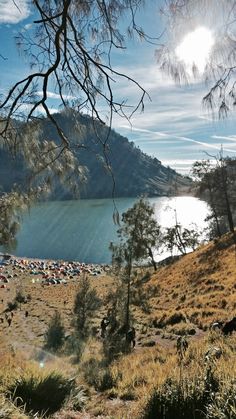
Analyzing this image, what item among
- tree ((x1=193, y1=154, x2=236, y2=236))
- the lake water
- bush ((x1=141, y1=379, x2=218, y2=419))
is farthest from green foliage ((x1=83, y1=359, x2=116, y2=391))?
the lake water

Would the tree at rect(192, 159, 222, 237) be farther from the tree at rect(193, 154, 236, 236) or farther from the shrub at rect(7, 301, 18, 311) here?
the shrub at rect(7, 301, 18, 311)

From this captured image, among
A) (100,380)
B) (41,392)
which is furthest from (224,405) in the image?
(100,380)

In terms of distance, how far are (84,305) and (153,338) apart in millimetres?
4448

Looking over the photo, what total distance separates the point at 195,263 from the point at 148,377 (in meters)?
26.0

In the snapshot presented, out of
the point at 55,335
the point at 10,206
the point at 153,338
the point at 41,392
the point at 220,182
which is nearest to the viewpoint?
the point at 41,392

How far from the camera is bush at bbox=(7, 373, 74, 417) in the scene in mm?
5130

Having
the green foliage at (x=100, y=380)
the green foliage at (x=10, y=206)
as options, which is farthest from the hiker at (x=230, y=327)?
the green foliage at (x=10, y=206)

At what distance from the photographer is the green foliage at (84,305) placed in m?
19.6

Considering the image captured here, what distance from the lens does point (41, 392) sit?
17.6ft

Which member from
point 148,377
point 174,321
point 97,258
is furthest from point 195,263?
point 97,258

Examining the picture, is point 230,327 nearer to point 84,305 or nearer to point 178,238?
point 84,305

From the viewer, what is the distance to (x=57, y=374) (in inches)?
226

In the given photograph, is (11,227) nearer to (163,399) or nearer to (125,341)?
(125,341)

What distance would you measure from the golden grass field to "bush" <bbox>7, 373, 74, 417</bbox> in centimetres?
17
